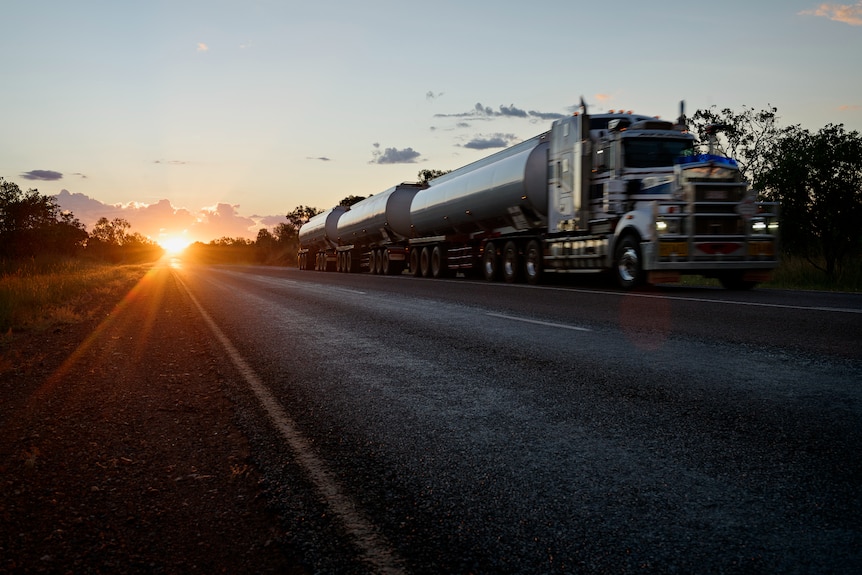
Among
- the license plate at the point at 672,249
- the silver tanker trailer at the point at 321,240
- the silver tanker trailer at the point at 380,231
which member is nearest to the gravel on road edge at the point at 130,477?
the license plate at the point at 672,249

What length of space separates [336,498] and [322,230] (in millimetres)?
40092

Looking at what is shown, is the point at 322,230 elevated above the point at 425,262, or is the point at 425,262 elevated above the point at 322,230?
the point at 322,230

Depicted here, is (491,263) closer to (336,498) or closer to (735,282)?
(735,282)

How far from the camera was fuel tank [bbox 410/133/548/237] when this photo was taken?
62.4ft

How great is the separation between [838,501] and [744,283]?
1345 cm

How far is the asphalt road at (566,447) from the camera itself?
8.11 feet

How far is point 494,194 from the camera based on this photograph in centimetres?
2098

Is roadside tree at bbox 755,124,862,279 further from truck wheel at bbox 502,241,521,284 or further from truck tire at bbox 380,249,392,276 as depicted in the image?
truck tire at bbox 380,249,392,276

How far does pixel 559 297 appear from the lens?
13.3 m

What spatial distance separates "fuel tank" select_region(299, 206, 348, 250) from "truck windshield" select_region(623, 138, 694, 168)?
25757 millimetres

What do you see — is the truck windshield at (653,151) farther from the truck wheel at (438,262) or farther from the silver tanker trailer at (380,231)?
the silver tanker trailer at (380,231)

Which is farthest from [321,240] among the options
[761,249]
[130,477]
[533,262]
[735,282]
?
[130,477]

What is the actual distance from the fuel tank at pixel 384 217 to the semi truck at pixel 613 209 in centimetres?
558

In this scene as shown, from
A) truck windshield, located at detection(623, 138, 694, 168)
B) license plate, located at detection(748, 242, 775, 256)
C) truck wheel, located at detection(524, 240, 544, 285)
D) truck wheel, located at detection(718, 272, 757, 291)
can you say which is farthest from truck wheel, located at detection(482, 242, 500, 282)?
license plate, located at detection(748, 242, 775, 256)
